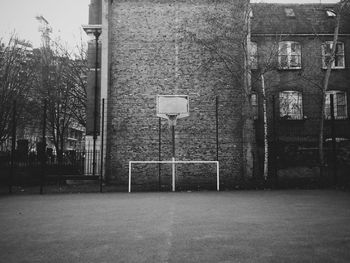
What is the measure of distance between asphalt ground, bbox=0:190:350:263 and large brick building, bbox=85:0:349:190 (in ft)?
24.2

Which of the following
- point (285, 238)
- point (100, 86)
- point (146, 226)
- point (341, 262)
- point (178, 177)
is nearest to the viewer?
point (341, 262)

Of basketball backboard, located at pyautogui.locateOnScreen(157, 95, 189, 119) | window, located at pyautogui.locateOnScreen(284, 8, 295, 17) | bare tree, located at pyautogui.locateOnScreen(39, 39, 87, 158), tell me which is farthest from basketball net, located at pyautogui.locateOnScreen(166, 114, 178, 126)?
window, located at pyautogui.locateOnScreen(284, 8, 295, 17)

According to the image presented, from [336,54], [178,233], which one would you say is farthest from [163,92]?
[336,54]

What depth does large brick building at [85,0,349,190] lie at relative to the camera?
14.6m

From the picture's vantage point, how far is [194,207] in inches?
274

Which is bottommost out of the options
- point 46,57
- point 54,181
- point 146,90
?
point 54,181

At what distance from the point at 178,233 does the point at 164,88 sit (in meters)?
11.0

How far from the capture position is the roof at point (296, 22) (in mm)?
21531

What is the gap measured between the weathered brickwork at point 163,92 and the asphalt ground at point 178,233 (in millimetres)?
7391

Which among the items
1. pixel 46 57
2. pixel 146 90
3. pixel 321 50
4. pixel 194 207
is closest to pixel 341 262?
pixel 194 207

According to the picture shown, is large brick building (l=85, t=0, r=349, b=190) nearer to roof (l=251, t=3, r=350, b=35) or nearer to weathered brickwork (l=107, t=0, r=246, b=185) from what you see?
weathered brickwork (l=107, t=0, r=246, b=185)

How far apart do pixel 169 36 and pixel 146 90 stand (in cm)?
281

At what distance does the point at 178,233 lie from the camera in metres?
4.41

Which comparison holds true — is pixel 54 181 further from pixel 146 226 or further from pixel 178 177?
pixel 146 226
